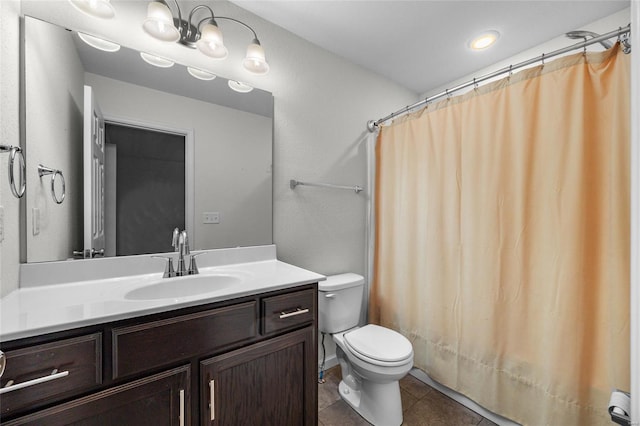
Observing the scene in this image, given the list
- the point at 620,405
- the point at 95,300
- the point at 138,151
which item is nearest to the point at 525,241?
the point at 620,405

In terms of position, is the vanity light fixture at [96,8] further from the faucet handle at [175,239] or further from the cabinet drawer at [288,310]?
the cabinet drawer at [288,310]

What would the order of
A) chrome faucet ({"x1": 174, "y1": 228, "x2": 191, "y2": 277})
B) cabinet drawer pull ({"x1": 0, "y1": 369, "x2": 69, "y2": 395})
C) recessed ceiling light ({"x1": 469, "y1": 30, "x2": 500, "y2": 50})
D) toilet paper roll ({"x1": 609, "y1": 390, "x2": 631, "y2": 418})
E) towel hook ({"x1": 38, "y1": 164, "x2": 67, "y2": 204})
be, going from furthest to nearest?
recessed ceiling light ({"x1": 469, "y1": 30, "x2": 500, "y2": 50}) → chrome faucet ({"x1": 174, "y1": 228, "x2": 191, "y2": 277}) → towel hook ({"x1": 38, "y1": 164, "x2": 67, "y2": 204}) → toilet paper roll ({"x1": 609, "y1": 390, "x2": 631, "y2": 418}) → cabinet drawer pull ({"x1": 0, "y1": 369, "x2": 69, "y2": 395})

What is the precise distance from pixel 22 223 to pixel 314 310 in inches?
47.5

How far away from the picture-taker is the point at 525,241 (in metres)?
1.35

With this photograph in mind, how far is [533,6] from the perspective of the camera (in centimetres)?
146

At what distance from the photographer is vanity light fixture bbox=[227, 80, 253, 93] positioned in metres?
1.51

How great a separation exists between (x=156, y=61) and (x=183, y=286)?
1127 millimetres

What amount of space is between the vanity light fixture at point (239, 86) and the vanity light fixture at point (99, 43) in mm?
530

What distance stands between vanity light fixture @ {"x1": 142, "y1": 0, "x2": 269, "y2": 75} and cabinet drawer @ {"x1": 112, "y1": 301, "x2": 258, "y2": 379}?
1.30 meters

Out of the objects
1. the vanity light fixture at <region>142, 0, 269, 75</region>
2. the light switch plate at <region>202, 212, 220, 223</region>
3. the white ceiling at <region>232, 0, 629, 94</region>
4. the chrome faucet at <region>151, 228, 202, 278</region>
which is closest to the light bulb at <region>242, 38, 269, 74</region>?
the vanity light fixture at <region>142, 0, 269, 75</region>

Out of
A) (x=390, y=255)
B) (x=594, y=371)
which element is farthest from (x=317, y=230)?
(x=594, y=371)

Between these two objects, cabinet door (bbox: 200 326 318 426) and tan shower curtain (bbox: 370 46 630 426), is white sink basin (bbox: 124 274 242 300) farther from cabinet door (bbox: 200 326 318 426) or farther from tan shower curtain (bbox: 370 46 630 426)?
tan shower curtain (bbox: 370 46 630 426)

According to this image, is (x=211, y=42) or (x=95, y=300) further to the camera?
(x=211, y=42)

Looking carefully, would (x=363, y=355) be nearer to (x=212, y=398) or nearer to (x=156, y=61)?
(x=212, y=398)
